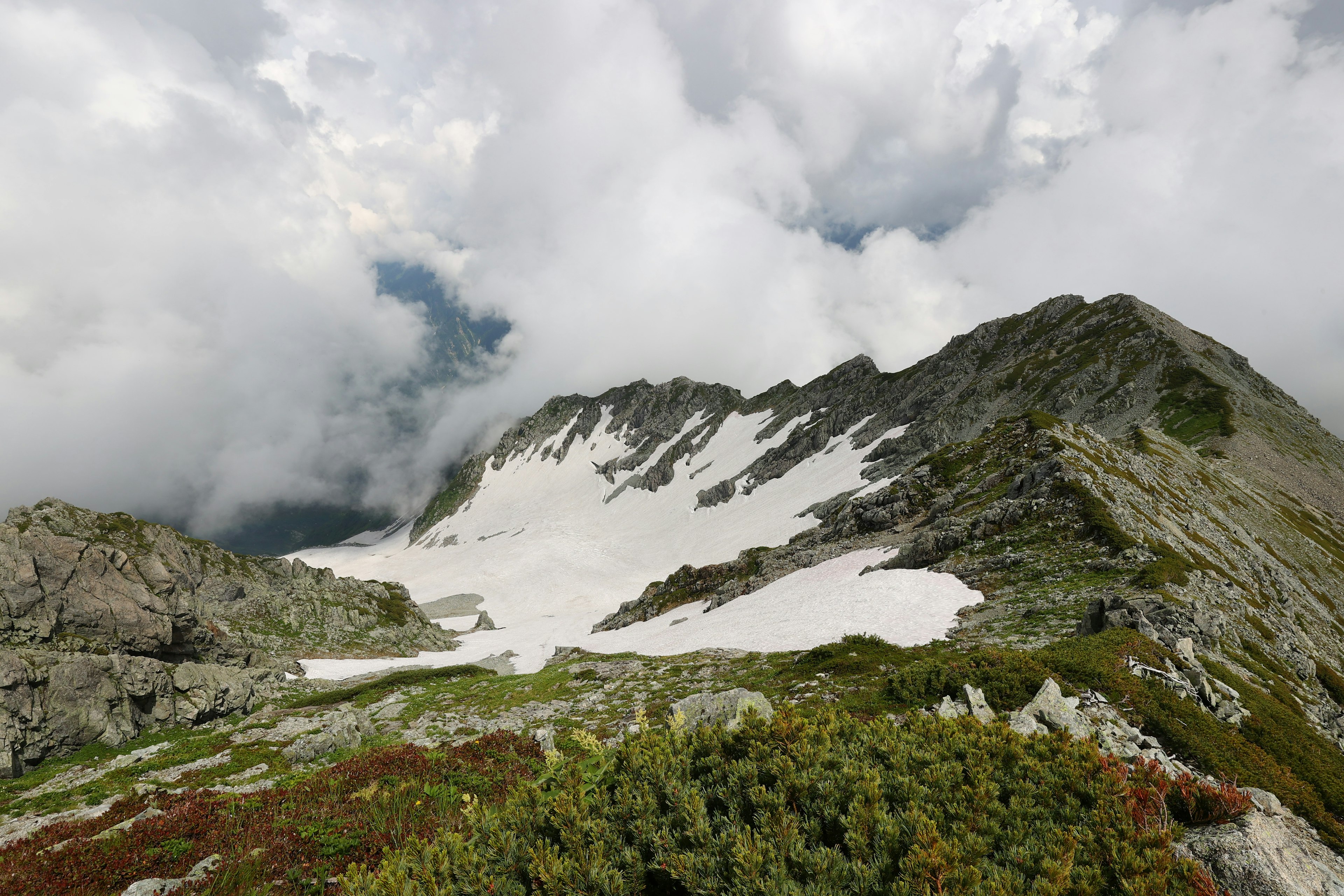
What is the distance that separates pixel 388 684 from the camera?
38.9m

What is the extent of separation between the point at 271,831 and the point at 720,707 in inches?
353

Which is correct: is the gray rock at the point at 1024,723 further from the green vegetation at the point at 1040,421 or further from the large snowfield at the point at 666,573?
the green vegetation at the point at 1040,421

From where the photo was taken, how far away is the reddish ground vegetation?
8.00m

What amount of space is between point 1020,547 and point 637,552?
10357cm

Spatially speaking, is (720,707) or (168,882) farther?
(720,707)

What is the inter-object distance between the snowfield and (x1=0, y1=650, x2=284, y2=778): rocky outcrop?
18.7 meters

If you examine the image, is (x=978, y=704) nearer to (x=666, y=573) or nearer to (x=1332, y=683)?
(x=1332, y=683)

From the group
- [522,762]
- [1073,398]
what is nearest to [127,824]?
[522,762]

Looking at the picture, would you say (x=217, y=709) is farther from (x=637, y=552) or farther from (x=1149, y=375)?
(x=1149, y=375)

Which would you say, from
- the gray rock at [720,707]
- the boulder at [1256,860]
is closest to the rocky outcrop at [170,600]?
the gray rock at [720,707]

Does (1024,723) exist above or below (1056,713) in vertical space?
above

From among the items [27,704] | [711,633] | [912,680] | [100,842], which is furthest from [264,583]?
[912,680]

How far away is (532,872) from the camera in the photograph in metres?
5.14

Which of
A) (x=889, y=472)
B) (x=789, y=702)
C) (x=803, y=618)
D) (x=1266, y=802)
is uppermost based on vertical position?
(x=889, y=472)
